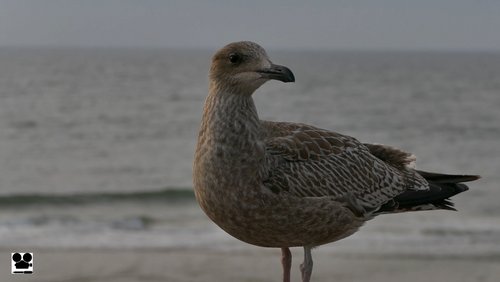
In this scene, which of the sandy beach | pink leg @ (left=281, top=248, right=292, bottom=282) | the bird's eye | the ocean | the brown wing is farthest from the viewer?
the ocean

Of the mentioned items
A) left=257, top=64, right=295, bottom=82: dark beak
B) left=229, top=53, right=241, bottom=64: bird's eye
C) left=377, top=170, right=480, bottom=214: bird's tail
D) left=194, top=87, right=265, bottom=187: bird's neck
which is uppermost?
left=229, top=53, right=241, bottom=64: bird's eye

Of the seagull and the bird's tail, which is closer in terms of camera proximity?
the seagull

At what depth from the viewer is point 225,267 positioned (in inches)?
560

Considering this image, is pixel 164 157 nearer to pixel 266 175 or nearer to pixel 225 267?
pixel 225 267

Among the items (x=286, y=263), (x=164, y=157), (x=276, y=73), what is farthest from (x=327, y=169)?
(x=164, y=157)

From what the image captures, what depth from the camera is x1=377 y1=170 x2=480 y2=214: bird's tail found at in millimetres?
5070

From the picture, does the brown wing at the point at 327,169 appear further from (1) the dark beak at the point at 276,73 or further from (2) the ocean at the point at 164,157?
(2) the ocean at the point at 164,157

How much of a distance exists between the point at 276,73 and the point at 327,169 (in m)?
1.10

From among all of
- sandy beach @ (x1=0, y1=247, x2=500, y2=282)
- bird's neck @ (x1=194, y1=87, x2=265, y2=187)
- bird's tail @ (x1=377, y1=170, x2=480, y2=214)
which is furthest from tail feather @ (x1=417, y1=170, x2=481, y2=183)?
sandy beach @ (x1=0, y1=247, x2=500, y2=282)

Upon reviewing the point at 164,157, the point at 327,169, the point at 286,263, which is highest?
the point at 164,157

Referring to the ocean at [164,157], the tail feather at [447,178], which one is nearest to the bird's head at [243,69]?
the tail feather at [447,178]

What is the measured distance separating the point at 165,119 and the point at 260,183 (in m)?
37.4

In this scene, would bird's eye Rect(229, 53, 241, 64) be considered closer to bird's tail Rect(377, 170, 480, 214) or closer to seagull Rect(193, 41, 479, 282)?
seagull Rect(193, 41, 479, 282)

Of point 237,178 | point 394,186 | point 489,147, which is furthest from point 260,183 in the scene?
point 489,147
